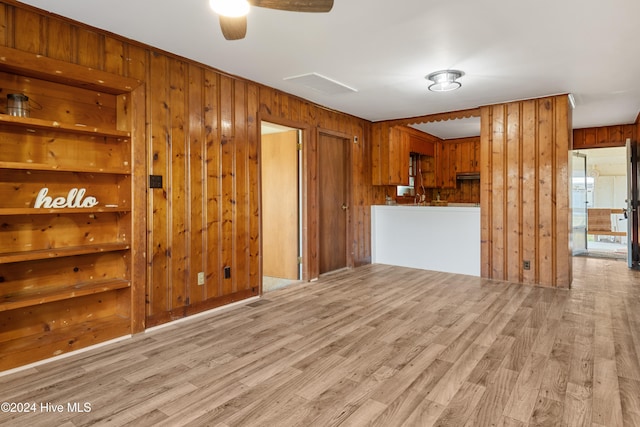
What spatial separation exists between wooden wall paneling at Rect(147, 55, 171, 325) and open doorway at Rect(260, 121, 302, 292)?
1.79 meters

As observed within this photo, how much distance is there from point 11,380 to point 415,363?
8.56 feet

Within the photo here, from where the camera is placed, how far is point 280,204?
525 centimetres

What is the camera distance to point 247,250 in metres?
4.08

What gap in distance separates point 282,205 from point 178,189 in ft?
6.60

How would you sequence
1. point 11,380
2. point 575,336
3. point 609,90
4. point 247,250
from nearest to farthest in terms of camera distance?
1. point 11,380
2. point 575,336
3. point 247,250
4. point 609,90

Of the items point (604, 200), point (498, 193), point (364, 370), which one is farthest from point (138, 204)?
point (604, 200)

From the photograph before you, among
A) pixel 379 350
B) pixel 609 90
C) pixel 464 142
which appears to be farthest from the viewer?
pixel 464 142

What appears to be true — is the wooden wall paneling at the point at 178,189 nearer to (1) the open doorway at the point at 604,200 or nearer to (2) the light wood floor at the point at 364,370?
(2) the light wood floor at the point at 364,370

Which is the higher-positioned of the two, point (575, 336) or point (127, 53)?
point (127, 53)

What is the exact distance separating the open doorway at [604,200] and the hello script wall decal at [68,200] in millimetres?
7463

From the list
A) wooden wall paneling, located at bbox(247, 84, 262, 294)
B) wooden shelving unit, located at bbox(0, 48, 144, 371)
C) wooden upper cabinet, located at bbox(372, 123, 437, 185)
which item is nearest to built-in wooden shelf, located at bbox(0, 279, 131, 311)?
wooden shelving unit, located at bbox(0, 48, 144, 371)

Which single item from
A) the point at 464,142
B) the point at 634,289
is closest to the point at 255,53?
the point at 634,289

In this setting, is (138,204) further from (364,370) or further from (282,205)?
(282,205)

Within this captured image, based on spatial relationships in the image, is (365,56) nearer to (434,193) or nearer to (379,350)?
(379,350)
